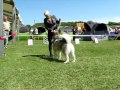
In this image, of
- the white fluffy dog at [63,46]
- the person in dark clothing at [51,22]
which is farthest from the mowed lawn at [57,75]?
the person in dark clothing at [51,22]

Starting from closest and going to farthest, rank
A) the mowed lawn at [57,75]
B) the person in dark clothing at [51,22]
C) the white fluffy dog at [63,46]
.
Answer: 1. the mowed lawn at [57,75]
2. the white fluffy dog at [63,46]
3. the person in dark clothing at [51,22]

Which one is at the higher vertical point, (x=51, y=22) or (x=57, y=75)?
(x=51, y=22)

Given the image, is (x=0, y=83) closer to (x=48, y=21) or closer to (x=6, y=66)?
(x=6, y=66)

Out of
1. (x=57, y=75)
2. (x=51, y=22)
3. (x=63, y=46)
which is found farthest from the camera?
(x=51, y=22)

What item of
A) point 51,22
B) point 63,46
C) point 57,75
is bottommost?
point 57,75

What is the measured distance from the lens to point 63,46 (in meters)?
10.2

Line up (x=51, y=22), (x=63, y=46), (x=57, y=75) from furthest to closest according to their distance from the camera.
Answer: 1. (x=51, y=22)
2. (x=63, y=46)
3. (x=57, y=75)

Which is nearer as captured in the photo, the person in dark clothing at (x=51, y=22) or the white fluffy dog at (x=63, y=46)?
the white fluffy dog at (x=63, y=46)

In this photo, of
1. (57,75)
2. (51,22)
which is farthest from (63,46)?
(57,75)

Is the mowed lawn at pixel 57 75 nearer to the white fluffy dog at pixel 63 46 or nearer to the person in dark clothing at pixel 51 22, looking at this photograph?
the white fluffy dog at pixel 63 46

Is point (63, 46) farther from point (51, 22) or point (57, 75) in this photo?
point (57, 75)

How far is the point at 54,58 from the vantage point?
11.2m

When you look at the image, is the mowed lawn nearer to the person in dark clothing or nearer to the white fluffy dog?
the white fluffy dog

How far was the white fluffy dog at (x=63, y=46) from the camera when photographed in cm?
Answer: 1000
